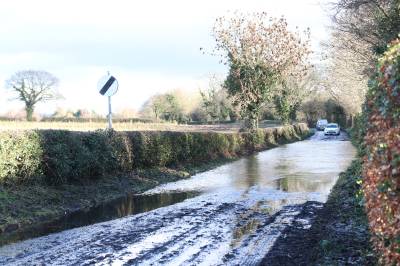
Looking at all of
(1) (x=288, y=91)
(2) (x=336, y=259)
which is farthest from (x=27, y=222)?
(1) (x=288, y=91)

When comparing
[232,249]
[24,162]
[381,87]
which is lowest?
[232,249]

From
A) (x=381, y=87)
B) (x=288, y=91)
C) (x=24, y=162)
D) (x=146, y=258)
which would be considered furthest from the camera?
(x=288, y=91)

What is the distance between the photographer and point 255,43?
3188 centimetres

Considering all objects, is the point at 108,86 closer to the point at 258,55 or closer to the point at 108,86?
the point at 108,86

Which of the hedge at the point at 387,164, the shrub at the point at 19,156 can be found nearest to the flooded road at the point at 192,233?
the hedge at the point at 387,164

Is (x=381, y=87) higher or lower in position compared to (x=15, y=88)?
lower

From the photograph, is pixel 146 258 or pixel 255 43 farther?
pixel 255 43

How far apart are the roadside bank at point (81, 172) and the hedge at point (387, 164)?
236 inches

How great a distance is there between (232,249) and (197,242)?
26.3 inches

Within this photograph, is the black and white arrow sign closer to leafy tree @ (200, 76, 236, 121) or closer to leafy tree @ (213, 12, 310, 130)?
leafy tree @ (213, 12, 310, 130)

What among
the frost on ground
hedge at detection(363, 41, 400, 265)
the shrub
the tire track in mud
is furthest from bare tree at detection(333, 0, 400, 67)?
the shrub

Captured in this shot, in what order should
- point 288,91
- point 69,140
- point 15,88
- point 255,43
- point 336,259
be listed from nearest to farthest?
point 336,259
point 69,140
point 255,43
point 288,91
point 15,88

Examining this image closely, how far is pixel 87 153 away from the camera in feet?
41.1

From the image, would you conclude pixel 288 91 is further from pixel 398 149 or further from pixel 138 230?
pixel 398 149
